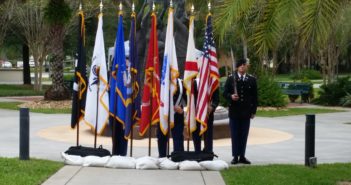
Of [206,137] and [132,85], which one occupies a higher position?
[132,85]

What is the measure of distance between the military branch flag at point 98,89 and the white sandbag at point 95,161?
0.61 meters

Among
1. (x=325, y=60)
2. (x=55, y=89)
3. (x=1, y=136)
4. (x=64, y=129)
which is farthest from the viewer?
(x=325, y=60)

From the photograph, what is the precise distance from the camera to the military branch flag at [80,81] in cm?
1102

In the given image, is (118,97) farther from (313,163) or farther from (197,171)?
(313,163)

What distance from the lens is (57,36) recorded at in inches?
1019

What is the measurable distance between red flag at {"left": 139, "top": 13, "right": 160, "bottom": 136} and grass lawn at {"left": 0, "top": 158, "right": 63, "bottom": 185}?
1.70 m

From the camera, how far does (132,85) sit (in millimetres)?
11039

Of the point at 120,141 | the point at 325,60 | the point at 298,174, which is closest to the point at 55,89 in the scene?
the point at 120,141

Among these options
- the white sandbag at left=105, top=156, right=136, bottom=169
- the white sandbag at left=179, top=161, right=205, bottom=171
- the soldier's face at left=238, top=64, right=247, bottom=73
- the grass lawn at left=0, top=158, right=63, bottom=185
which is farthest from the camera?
the soldier's face at left=238, top=64, right=247, bottom=73

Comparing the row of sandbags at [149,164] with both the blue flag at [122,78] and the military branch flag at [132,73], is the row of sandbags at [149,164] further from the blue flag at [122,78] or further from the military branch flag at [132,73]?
the blue flag at [122,78]

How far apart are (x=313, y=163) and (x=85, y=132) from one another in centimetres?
696

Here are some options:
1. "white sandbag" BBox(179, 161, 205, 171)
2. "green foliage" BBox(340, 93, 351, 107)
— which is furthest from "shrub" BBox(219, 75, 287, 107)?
"white sandbag" BBox(179, 161, 205, 171)

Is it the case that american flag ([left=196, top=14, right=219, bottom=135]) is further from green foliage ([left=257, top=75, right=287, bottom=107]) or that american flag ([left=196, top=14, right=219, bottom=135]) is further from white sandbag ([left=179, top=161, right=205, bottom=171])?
green foliage ([left=257, top=75, right=287, bottom=107])

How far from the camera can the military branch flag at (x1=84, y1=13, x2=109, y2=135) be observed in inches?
435
